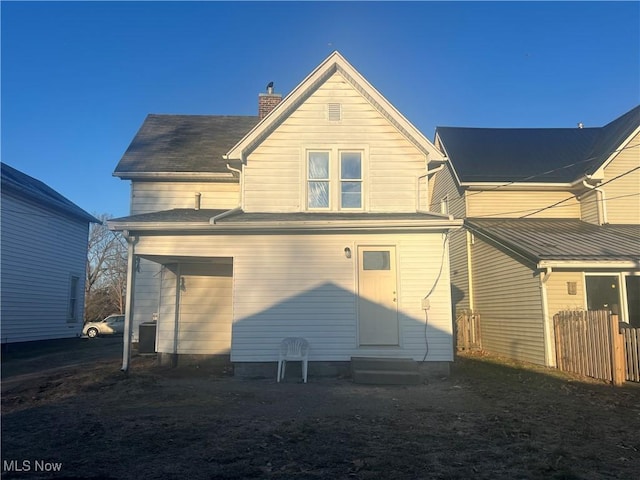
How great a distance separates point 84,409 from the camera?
7.03 metres

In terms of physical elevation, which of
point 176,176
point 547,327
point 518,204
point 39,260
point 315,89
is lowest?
point 547,327

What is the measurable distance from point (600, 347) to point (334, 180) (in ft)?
23.2

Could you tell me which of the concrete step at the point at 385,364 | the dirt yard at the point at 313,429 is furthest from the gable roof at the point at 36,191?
the concrete step at the point at 385,364

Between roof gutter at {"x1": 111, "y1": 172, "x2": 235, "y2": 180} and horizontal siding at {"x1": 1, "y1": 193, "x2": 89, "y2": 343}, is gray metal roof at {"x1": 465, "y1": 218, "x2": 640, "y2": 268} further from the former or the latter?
horizontal siding at {"x1": 1, "y1": 193, "x2": 89, "y2": 343}

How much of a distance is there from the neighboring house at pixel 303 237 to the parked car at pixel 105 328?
1630 cm

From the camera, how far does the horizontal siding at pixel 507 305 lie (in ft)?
41.4

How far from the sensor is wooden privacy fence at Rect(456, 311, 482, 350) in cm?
1595

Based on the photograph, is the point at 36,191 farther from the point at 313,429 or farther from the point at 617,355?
the point at 617,355

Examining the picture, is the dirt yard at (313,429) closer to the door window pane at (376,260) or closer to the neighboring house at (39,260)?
the door window pane at (376,260)

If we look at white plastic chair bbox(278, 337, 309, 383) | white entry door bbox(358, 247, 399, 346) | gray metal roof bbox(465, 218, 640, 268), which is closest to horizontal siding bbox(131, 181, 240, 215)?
white entry door bbox(358, 247, 399, 346)

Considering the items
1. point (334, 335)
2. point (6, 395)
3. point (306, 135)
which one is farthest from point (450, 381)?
point (6, 395)

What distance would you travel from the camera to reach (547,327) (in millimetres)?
12117

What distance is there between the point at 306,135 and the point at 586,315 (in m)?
7.85

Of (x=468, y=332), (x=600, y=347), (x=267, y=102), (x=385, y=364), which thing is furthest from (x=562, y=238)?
(x=267, y=102)
